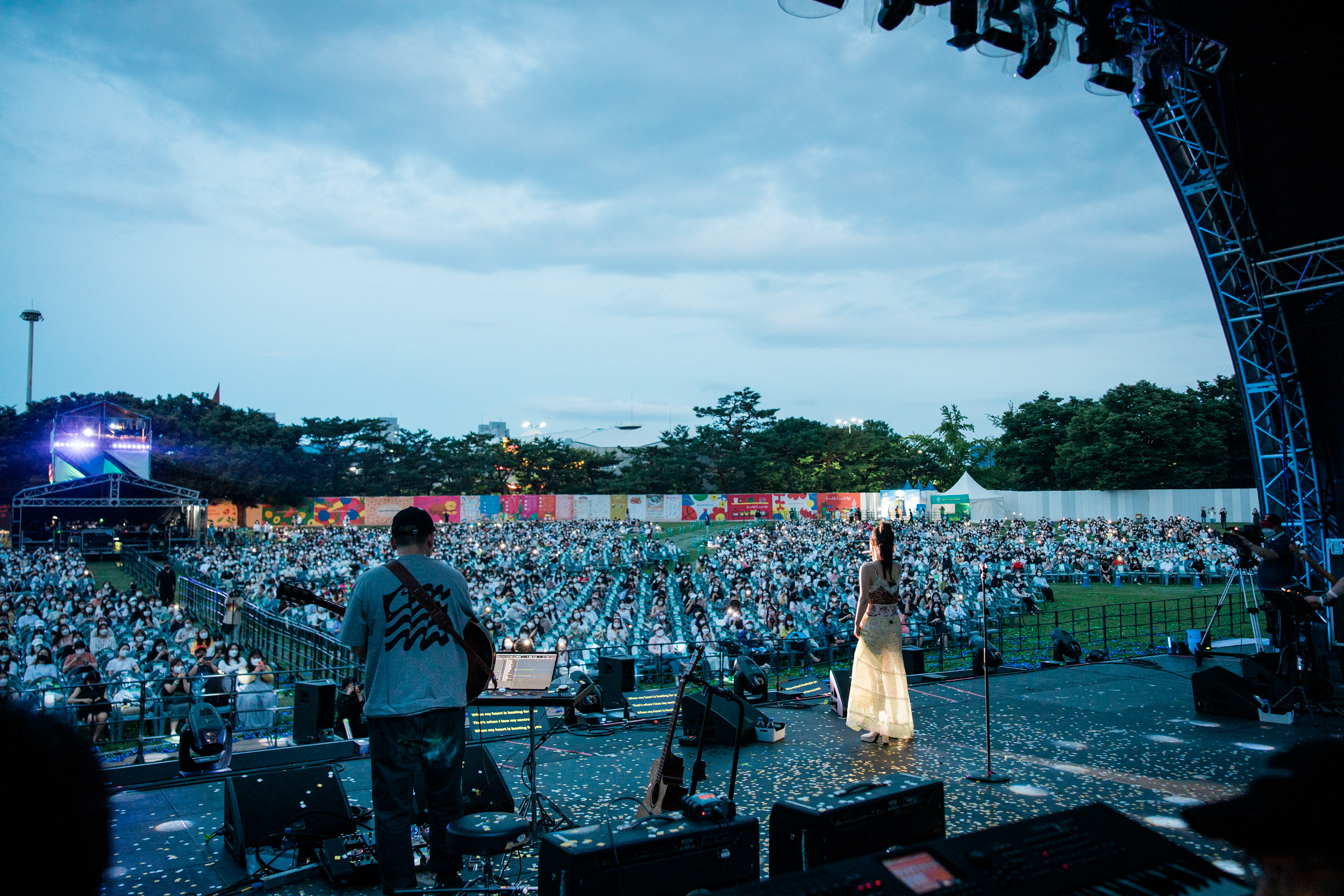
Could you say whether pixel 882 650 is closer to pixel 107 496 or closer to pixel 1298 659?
pixel 1298 659

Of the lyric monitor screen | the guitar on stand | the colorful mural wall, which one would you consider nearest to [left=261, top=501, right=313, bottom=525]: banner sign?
the colorful mural wall

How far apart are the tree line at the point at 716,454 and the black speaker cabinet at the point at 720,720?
4620 centimetres

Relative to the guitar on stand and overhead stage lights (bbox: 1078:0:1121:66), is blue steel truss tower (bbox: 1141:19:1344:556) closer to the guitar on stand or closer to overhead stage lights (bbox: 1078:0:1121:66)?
overhead stage lights (bbox: 1078:0:1121:66)

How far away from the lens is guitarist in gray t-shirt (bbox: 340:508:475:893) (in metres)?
2.96

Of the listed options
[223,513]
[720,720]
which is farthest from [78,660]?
[223,513]

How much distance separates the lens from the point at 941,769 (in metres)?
4.80

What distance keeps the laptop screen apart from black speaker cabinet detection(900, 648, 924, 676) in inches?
204

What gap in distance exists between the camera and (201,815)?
425 cm

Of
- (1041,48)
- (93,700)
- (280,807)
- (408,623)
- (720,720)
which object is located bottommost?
(93,700)

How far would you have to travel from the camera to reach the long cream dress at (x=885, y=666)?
5500 millimetres

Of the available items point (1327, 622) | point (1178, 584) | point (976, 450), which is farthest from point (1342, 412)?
point (976, 450)

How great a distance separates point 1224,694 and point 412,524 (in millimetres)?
6369

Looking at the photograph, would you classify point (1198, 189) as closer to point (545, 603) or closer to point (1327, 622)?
point (1327, 622)

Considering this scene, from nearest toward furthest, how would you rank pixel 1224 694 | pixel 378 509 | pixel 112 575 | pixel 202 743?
pixel 202 743, pixel 1224 694, pixel 112 575, pixel 378 509
